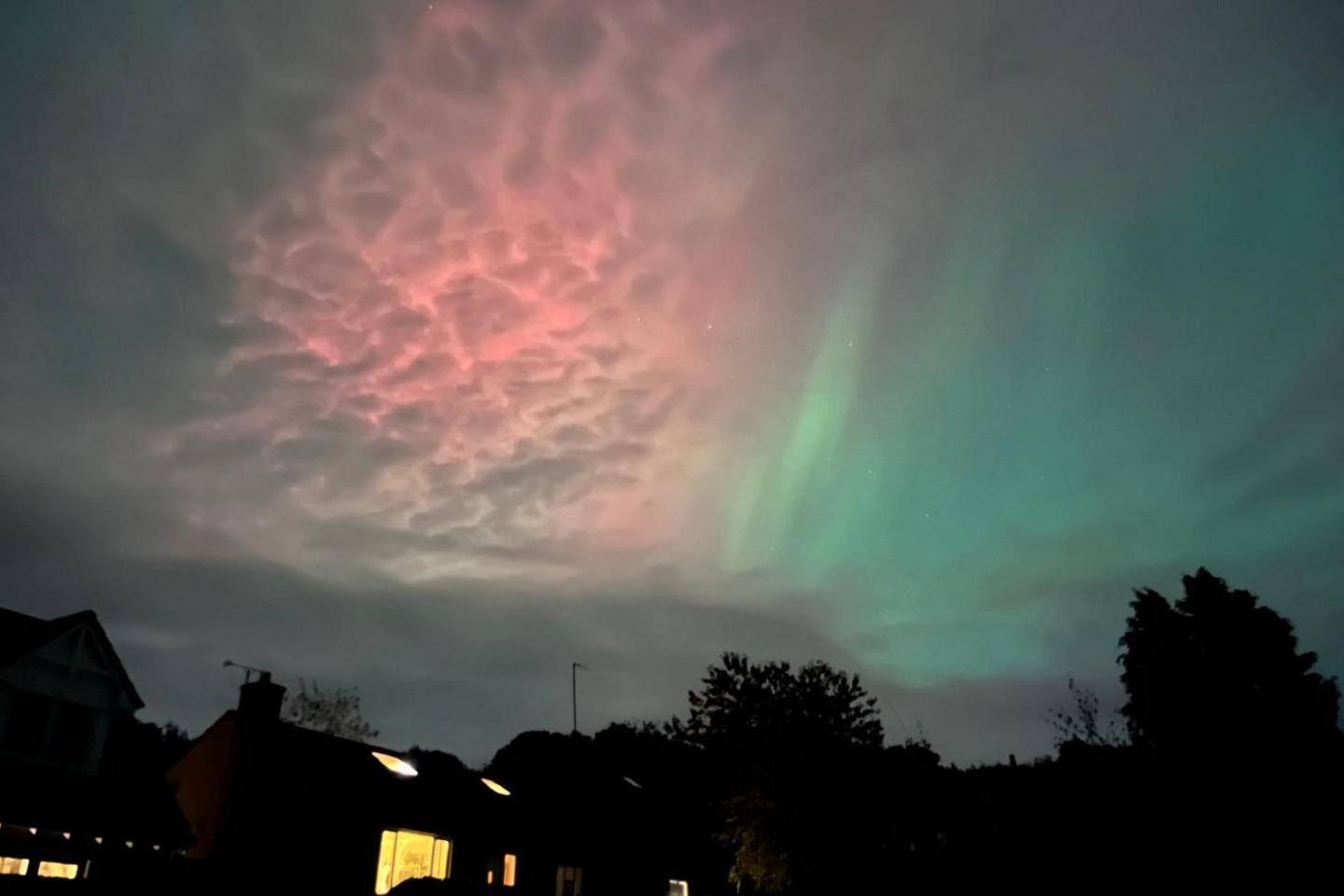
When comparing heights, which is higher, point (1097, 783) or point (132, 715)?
point (132, 715)

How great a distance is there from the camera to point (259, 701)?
31094 mm

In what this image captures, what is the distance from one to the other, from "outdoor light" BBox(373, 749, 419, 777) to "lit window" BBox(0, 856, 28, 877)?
13094mm

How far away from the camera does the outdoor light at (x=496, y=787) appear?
3873 centimetres

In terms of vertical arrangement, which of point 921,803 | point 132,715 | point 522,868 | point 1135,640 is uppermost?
point 1135,640

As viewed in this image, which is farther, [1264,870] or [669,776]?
[669,776]

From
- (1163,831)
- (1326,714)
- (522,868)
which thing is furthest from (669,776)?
(1163,831)

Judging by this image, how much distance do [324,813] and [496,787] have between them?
1154cm

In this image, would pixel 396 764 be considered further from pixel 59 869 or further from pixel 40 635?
pixel 40 635

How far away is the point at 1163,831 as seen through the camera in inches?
828

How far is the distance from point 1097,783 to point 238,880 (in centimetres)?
2477

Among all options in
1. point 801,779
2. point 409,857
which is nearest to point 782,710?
point 801,779

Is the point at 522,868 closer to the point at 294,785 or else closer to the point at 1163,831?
the point at 294,785

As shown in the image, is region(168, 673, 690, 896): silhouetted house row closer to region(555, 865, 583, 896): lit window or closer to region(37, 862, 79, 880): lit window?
region(555, 865, 583, 896): lit window

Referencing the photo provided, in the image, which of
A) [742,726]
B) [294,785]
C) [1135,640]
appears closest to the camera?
[294,785]
